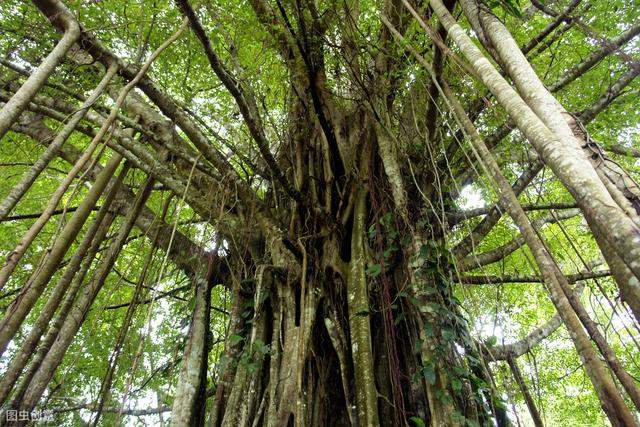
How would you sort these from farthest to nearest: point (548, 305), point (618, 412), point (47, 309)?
1. point (548, 305)
2. point (47, 309)
3. point (618, 412)

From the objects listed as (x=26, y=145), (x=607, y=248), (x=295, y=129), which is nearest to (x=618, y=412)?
(x=607, y=248)

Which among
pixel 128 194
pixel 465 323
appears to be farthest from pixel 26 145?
pixel 465 323

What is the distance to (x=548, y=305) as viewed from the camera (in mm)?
5461

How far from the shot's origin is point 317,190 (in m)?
3.37

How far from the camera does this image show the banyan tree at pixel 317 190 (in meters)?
1.80

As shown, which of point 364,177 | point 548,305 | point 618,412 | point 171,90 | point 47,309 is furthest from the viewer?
point 548,305

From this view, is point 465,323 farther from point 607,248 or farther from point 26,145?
point 26,145

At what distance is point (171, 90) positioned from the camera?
4.02 m

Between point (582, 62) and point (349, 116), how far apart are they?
1889 mm

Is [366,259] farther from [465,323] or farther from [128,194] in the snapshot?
[128,194]

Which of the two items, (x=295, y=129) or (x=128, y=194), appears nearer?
(x=128, y=194)

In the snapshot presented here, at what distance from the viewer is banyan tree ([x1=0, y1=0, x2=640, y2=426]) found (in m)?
1.80

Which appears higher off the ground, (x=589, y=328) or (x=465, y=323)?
(x=465, y=323)

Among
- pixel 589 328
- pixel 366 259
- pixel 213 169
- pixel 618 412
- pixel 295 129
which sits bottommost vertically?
pixel 618 412
